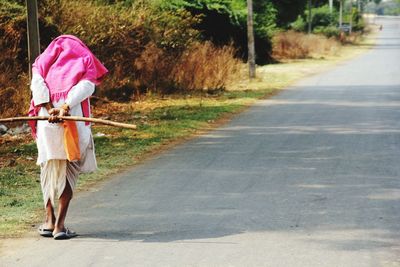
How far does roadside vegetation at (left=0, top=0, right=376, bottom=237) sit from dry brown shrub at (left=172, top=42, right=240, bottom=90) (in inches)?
1.1

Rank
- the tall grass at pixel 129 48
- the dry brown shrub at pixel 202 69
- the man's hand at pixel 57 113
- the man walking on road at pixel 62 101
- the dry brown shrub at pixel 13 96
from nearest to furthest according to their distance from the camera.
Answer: the man's hand at pixel 57 113
the man walking on road at pixel 62 101
the dry brown shrub at pixel 13 96
the tall grass at pixel 129 48
the dry brown shrub at pixel 202 69

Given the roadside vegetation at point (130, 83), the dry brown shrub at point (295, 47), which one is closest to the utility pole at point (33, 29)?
the roadside vegetation at point (130, 83)

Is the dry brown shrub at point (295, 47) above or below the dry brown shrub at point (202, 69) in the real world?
below

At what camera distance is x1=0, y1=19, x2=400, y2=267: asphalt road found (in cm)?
583

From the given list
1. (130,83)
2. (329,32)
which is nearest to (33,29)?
(130,83)

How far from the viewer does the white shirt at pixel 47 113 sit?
244 inches

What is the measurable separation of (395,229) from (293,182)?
2.30 m

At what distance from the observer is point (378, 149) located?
11.2 m

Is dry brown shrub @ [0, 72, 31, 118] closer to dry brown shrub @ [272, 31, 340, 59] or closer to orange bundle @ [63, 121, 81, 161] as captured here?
orange bundle @ [63, 121, 81, 161]

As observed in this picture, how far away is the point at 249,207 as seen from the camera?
24.5 feet

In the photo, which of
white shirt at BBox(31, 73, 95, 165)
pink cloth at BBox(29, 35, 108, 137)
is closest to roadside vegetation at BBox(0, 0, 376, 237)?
white shirt at BBox(31, 73, 95, 165)

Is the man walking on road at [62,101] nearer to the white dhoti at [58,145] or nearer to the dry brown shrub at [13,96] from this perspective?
the white dhoti at [58,145]

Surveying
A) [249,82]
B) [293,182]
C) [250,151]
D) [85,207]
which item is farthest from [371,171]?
[249,82]

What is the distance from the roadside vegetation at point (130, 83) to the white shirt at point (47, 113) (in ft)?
2.90
